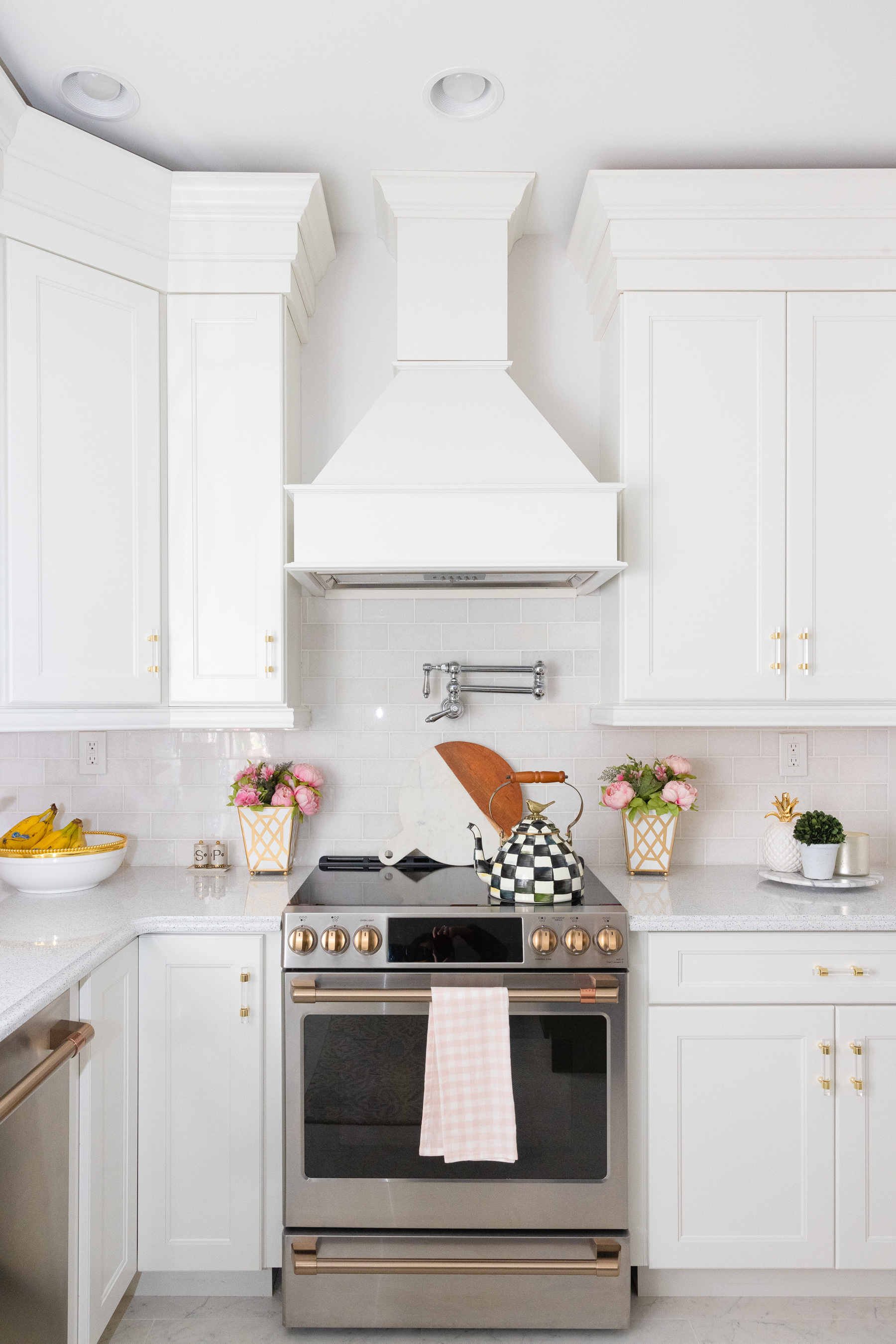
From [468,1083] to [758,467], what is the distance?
166 centimetres

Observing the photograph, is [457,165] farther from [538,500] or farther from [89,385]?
[89,385]

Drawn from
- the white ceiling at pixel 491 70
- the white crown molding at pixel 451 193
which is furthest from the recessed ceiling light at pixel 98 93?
the white crown molding at pixel 451 193

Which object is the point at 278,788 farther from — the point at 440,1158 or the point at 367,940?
the point at 440,1158

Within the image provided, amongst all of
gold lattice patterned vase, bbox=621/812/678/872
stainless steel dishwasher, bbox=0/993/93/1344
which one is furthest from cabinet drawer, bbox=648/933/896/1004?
stainless steel dishwasher, bbox=0/993/93/1344

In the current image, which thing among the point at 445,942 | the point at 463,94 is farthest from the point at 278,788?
the point at 463,94

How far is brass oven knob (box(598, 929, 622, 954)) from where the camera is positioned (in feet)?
6.50

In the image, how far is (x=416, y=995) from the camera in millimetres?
1963

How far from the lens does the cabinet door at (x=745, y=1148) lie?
202cm

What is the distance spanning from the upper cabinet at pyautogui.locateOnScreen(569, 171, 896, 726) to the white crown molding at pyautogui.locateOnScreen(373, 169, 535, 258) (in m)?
0.21

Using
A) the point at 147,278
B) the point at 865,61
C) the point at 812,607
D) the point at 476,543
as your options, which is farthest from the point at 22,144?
the point at 812,607

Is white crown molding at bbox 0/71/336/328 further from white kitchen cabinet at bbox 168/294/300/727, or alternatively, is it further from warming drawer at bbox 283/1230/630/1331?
warming drawer at bbox 283/1230/630/1331

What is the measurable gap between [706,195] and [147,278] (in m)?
1.44

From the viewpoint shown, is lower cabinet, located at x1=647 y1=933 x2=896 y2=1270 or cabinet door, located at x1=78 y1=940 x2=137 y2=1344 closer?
cabinet door, located at x1=78 y1=940 x2=137 y2=1344

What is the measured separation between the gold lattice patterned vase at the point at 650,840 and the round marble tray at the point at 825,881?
0.26 metres
